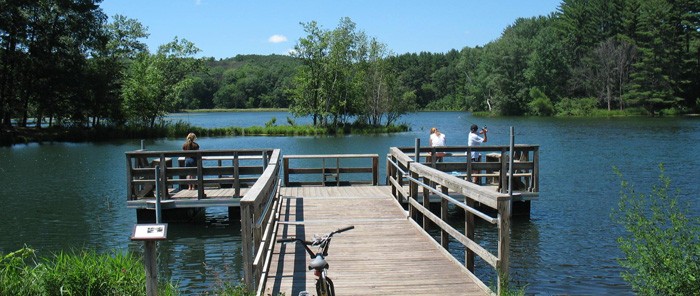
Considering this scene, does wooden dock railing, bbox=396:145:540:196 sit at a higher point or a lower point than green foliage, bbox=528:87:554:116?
lower

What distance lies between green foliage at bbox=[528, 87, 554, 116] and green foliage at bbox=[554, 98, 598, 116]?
1204 mm

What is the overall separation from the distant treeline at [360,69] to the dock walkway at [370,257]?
41.2 metres

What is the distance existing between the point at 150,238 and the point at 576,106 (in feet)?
277

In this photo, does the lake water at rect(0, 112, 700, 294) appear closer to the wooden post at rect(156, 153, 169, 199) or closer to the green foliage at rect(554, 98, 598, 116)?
the wooden post at rect(156, 153, 169, 199)

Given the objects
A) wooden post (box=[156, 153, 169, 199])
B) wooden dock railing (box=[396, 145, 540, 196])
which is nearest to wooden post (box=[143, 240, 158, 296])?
wooden post (box=[156, 153, 169, 199])

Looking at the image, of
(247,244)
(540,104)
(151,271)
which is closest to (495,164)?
(247,244)

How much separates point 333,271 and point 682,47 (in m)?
80.6

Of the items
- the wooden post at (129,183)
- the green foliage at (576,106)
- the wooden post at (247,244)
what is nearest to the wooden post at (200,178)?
the wooden post at (129,183)

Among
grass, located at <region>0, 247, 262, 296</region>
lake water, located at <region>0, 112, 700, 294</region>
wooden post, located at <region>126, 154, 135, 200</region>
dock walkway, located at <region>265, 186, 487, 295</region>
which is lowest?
lake water, located at <region>0, 112, 700, 294</region>

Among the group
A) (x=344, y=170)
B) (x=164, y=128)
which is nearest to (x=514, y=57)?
(x=164, y=128)

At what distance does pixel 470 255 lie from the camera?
7676 millimetres

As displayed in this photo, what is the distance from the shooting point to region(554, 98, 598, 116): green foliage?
270 ft

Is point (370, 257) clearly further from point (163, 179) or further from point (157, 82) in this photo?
point (157, 82)

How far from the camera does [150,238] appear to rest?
524 centimetres
